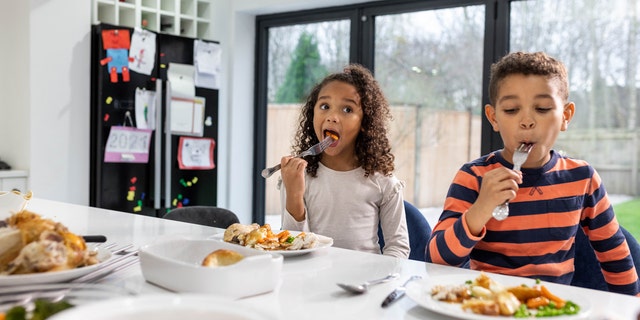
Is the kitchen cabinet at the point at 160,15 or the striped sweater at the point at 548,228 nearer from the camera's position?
the striped sweater at the point at 548,228

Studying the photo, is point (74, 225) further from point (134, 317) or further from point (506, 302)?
point (506, 302)

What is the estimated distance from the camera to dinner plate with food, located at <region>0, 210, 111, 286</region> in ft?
2.80

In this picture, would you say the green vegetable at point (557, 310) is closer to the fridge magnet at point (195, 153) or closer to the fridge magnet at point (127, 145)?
the fridge magnet at point (127, 145)

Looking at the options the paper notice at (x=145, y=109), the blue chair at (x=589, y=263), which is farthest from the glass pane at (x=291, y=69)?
the blue chair at (x=589, y=263)

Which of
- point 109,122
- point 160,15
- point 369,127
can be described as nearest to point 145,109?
point 109,122

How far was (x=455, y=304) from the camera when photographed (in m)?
0.87

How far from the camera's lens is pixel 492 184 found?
1.25 m

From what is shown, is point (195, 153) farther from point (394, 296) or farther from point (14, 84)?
point (394, 296)

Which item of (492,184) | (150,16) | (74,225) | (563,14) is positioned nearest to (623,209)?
(563,14)

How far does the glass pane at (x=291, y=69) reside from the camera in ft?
14.2

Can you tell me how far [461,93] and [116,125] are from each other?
2.03 metres

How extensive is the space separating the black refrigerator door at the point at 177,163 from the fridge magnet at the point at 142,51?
0.22 feet

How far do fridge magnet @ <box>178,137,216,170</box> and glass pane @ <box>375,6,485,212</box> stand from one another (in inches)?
48.0

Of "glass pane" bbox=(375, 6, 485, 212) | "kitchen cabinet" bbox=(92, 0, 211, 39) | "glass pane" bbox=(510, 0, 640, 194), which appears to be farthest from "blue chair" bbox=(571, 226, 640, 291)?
"kitchen cabinet" bbox=(92, 0, 211, 39)
